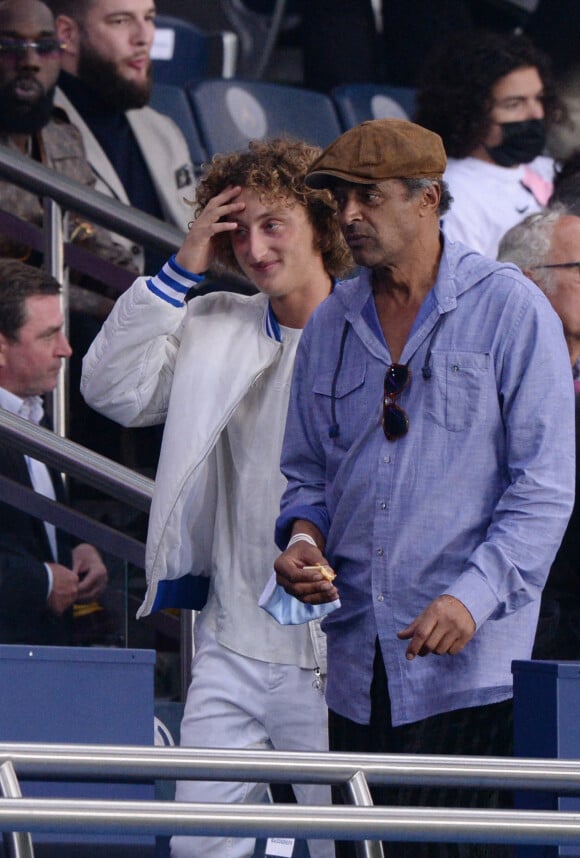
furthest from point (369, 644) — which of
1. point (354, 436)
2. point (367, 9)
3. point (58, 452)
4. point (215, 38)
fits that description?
point (215, 38)

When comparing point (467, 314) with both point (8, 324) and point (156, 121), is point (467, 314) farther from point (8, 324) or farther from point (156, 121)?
point (156, 121)

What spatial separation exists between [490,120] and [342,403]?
2.58 m

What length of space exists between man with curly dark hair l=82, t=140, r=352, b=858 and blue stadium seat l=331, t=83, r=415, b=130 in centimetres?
343

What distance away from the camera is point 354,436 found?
2.40 m

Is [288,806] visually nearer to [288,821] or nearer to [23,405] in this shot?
[288,821]

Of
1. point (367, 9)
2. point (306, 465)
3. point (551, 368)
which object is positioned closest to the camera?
point (551, 368)

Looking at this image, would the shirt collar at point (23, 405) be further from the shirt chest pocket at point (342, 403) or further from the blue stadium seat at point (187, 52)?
the blue stadium seat at point (187, 52)

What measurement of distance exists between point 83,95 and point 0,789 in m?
3.39

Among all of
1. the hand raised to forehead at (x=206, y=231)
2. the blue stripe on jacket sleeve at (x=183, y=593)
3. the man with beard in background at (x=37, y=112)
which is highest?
the man with beard in background at (x=37, y=112)

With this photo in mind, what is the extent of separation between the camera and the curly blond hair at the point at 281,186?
8.93 feet

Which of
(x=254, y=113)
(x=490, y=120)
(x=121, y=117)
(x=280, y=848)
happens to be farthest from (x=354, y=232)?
(x=254, y=113)

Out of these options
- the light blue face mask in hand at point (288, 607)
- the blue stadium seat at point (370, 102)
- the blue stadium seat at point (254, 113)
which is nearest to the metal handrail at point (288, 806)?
the light blue face mask in hand at point (288, 607)

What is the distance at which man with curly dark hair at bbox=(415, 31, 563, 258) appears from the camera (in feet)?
15.3

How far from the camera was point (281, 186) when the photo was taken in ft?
8.93
